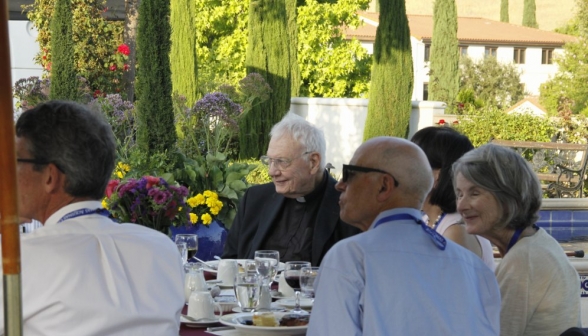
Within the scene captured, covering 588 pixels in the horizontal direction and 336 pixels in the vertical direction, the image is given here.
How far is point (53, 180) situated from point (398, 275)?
886 millimetres

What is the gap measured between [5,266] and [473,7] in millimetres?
76007

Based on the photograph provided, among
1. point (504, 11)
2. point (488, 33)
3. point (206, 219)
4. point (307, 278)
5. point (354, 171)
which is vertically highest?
point (504, 11)

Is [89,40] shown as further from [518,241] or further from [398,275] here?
[398,275]

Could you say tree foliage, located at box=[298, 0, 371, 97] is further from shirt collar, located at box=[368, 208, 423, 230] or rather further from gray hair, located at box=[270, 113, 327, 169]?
shirt collar, located at box=[368, 208, 423, 230]

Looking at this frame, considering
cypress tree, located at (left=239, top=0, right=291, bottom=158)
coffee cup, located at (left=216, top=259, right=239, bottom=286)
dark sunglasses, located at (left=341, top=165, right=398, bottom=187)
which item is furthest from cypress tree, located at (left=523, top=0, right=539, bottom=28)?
dark sunglasses, located at (left=341, top=165, right=398, bottom=187)

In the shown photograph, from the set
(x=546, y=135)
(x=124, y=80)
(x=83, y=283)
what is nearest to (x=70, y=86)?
(x=124, y=80)

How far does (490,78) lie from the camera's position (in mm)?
46656

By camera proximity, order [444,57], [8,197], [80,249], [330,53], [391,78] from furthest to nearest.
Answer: [444,57] → [330,53] → [391,78] → [80,249] → [8,197]

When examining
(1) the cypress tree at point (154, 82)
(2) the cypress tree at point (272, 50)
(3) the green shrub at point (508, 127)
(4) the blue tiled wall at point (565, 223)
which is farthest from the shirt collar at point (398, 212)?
(2) the cypress tree at point (272, 50)

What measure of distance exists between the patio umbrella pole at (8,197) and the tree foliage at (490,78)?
46580 millimetres

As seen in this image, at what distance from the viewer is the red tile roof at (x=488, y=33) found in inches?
2221

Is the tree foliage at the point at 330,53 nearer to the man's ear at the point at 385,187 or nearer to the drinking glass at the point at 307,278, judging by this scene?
the drinking glass at the point at 307,278

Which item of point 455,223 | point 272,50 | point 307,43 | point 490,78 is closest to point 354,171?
point 455,223

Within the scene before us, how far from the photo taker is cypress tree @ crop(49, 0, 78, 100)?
12.9 metres
